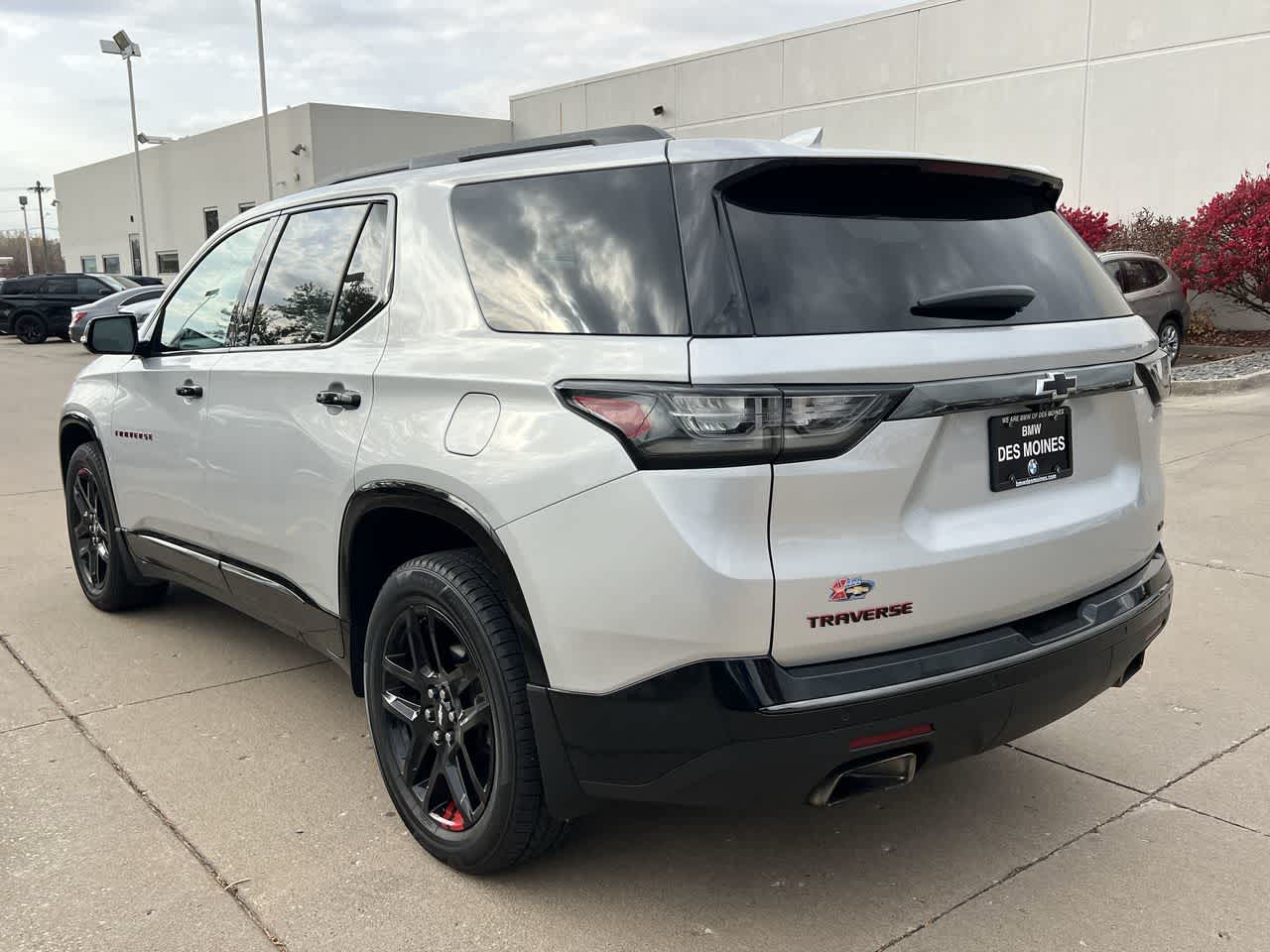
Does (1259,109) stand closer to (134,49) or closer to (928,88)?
(928,88)

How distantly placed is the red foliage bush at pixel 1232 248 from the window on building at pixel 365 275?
1541cm

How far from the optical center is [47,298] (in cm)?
2705

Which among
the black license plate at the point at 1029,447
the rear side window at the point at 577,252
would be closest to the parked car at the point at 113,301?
the rear side window at the point at 577,252

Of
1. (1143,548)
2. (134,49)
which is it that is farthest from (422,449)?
(134,49)

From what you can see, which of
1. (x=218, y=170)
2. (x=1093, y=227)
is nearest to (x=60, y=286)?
(x=218, y=170)

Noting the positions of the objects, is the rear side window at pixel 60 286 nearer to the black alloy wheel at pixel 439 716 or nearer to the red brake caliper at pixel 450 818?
the black alloy wheel at pixel 439 716

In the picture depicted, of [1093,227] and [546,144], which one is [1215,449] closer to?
[546,144]

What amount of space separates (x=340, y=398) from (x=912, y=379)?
1.68 m

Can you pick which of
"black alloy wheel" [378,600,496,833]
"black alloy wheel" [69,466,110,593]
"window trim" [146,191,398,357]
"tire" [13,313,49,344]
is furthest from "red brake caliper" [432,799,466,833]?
"tire" [13,313,49,344]

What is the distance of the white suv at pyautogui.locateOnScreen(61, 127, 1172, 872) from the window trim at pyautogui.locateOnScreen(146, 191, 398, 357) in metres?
0.03

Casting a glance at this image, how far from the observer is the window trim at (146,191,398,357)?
3.27 m

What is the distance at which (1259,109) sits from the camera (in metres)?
17.1

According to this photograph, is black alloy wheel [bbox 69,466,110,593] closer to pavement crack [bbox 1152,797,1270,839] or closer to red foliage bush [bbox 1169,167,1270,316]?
pavement crack [bbox 1152,797,1270,839]

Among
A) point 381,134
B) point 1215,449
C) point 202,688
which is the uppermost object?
point 381,134
